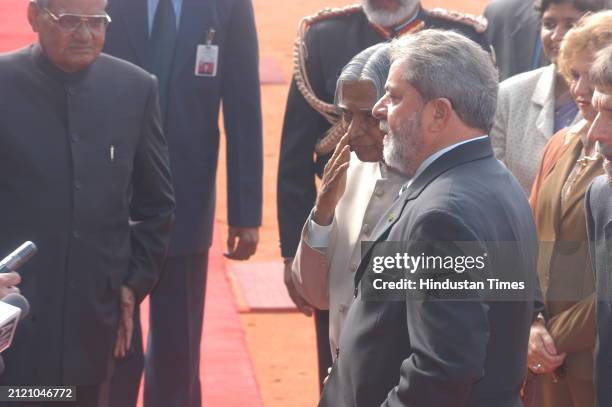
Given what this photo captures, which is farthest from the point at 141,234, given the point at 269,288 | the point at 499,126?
the point at 269,288

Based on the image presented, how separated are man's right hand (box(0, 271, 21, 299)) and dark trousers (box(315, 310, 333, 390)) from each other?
129cm

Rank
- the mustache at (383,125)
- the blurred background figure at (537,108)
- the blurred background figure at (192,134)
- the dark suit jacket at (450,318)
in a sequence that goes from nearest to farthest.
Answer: the dark suit jacket at (450,318)
the mustache at (383,125)
the blurred background figure at (537,108)
the blurred background figure at (192,134)

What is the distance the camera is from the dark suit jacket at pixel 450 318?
281 cm

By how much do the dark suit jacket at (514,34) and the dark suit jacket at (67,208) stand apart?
2110 mm

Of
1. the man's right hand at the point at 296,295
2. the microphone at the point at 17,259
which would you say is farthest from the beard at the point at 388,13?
the microphone at the point at 17,259

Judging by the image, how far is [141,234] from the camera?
4.34 meters

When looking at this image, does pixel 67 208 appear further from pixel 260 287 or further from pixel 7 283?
pixel 260 287

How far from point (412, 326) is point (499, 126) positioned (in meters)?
2.10

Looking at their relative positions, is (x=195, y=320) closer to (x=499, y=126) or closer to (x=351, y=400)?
(x=499, y=126)

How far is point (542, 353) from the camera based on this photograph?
406cm

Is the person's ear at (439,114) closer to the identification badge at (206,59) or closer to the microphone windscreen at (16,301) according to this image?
the microphone windscreen at (16,301)

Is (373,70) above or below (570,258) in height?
above

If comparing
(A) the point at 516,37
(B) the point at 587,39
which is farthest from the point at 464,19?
(A) the point at 516,37

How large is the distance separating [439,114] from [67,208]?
59.1 inches
